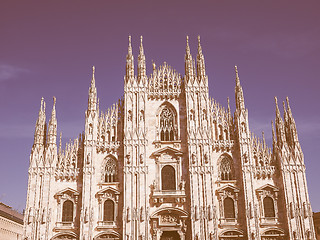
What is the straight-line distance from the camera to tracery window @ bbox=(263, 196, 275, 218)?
1552 inches

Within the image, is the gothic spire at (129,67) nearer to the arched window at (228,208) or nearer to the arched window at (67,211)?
the arched window at (67,211)

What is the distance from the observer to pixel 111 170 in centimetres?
4106

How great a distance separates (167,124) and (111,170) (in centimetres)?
809

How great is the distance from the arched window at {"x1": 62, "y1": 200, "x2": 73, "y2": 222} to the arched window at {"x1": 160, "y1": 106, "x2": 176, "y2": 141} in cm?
1209

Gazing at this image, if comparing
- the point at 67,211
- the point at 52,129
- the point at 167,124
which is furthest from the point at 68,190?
the point at 167,124

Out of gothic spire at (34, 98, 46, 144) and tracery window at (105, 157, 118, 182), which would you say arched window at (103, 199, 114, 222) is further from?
gothic spire at (34, 98, 46, 144)

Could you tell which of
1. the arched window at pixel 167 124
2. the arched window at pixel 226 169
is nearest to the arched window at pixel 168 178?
the arched window at pixel 167 124

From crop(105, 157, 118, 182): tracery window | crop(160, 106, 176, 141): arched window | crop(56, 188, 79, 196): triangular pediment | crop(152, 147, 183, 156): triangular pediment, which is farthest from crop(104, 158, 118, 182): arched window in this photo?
crop(160, 106, 176, 141): arched window

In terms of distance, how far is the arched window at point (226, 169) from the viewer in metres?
40.8

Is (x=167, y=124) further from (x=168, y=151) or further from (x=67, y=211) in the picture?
(x=67, y=211)

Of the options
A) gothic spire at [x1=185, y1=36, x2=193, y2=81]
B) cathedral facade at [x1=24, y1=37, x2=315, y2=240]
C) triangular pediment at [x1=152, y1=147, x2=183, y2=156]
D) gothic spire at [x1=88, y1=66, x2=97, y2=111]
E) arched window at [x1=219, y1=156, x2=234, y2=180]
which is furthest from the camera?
gothic spire at [x1=185, y1=36, x2=193, y2=81]

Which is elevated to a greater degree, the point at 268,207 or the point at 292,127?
the point at 292,127

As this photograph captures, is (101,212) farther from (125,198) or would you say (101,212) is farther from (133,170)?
(133,170)

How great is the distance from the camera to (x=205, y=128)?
4153 cm
